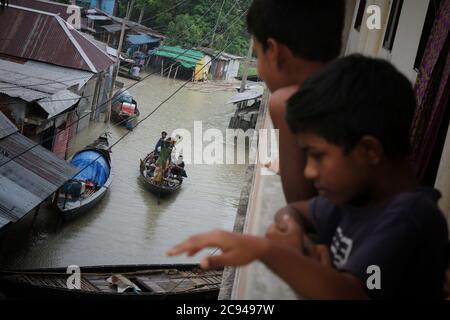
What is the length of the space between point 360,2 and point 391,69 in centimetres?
Answer: 793

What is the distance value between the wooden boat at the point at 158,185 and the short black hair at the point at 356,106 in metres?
16.6

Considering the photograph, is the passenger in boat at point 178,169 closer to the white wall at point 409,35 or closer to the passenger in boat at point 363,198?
the white wall at point 409,35

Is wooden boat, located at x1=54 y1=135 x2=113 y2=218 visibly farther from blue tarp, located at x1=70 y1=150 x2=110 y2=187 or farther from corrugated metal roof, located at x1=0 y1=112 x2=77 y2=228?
corrugated metal roof, located at x1=0 y1=112 x2=77 y2=228

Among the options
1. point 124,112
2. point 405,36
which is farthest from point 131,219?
point 405,36

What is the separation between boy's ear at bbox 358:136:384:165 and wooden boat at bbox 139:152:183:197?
16.6 m

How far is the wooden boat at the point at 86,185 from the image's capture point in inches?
587

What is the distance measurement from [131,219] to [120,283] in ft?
18.9

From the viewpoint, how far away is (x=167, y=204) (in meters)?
18.1

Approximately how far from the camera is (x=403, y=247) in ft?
4.27

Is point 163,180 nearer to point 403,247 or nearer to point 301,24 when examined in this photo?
point 301,24

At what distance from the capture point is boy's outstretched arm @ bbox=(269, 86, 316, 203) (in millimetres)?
2055

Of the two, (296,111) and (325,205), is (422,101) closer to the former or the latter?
(325,205)

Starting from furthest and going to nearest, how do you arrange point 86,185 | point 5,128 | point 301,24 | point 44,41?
1. point 44,41
2. point 86,185
3. point 5,128
4. point 301,24

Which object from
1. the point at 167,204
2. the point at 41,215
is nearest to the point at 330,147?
the point at 41,215
